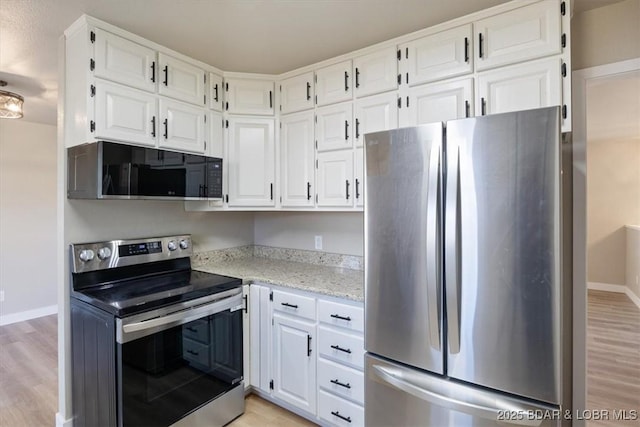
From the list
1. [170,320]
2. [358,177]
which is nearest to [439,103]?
[358,177]

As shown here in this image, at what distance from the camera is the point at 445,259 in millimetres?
1358

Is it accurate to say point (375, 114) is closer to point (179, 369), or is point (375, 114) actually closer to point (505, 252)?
point (505, 252)

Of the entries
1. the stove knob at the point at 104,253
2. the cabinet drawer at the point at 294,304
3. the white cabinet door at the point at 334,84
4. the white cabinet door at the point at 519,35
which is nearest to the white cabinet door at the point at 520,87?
the white cabinet door at the point at 519,35

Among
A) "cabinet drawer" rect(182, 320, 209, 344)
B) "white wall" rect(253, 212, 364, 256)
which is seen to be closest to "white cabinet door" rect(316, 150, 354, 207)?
"white wall" rect(253, 212, 364, 256)

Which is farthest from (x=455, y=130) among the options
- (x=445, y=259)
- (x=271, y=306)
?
(x=271, y=306)

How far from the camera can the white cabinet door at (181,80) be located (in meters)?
2.13

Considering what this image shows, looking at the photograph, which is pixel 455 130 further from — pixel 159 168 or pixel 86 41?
A: pixel 86 41

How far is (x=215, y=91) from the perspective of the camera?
2.48m

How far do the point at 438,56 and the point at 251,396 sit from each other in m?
2.63

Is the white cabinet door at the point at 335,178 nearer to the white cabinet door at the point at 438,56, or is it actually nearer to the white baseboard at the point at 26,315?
the white cabinet door at the point at 438,56

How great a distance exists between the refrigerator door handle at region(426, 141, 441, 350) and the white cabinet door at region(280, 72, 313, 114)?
4.34 ft

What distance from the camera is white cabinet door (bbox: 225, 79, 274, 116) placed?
255 cm

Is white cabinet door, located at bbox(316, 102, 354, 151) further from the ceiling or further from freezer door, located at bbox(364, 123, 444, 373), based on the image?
freezer door, located at bbox(364, 123, 444, 373)

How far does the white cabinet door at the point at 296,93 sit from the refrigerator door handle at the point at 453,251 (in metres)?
1.40
